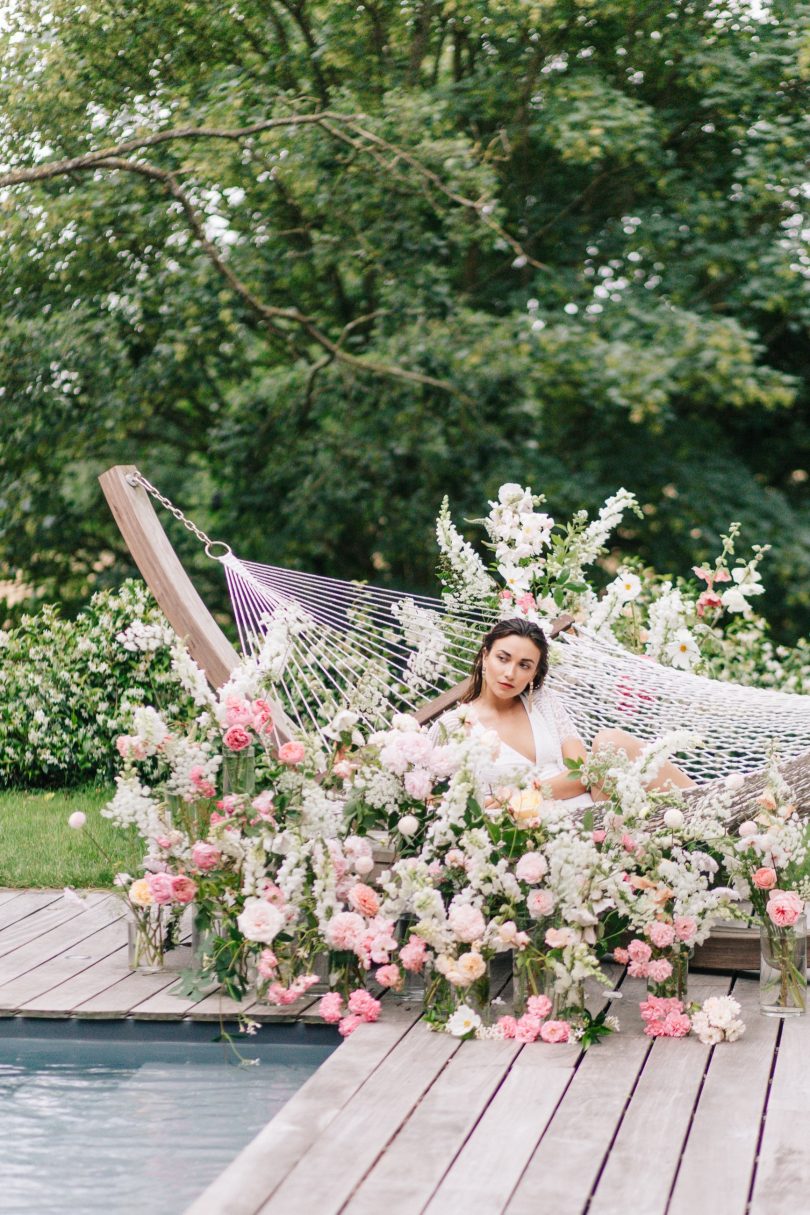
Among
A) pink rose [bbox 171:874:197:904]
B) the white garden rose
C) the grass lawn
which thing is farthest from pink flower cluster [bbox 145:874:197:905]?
the grass lawn

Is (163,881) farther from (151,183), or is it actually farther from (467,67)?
(467,67)

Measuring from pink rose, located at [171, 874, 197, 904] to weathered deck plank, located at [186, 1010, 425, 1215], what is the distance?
44 cm

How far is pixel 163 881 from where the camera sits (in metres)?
2.91

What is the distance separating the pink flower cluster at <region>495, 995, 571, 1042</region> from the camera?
269 cm

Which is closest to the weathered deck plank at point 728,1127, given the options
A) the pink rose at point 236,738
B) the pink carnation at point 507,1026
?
the pink carnation at point 507,1026

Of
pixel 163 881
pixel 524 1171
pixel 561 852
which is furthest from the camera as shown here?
pixel 163 881

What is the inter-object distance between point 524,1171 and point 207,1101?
0.87 meters

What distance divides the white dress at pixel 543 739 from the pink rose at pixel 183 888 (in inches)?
23.2

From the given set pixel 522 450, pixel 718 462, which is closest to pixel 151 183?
pixel 522 450

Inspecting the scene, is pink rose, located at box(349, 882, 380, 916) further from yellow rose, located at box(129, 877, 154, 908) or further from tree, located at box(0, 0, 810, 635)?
tree, located at box(0, 0, 810, 635)

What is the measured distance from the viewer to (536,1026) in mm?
2709

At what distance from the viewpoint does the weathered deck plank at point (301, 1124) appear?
2.03 meters

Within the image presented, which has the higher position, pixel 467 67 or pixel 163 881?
pixel 467 67

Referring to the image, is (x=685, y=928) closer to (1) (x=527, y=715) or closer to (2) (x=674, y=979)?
(2) (x=674, y=979)
